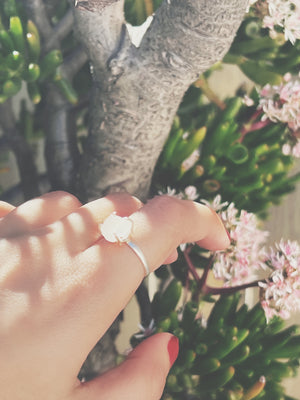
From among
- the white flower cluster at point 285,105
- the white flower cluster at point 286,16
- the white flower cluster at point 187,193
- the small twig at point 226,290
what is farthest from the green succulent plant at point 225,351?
the white flower cluster at point 286,16

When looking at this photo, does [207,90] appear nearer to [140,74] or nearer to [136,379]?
[140,74]

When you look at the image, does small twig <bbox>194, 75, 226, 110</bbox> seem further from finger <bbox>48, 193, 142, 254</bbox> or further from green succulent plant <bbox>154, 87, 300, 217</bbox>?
finger <bbox>48, 193, 142, 254</bbox>

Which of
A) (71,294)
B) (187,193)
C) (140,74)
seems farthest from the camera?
(187,193)

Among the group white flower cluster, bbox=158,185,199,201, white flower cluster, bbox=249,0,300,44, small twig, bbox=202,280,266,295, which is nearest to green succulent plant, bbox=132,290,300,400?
small twig, bbox=202,280,266,295

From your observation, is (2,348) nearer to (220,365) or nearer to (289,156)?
(220,365)

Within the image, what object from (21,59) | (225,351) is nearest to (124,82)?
(21,59)

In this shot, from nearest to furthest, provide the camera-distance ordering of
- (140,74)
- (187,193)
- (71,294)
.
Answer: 1. (71,294)
2. (140,74)
3. (187,193)

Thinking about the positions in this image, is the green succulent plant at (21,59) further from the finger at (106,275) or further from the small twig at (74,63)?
the finger at (106,275)
